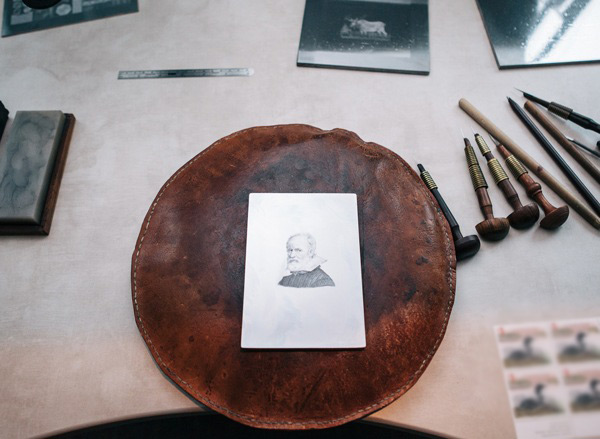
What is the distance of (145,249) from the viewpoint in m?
1.12

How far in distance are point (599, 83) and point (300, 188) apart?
116 centimetres

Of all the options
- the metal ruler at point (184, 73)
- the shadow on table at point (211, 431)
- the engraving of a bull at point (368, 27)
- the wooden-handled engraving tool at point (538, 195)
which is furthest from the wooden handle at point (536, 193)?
the metal ruler at point (184, 73)

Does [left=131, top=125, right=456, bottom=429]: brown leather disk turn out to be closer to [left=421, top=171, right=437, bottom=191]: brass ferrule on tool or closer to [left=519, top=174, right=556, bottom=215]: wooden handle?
[left=421, top=171, right=437, bottom=191]: brass ferrule on tool

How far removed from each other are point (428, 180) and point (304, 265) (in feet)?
1.52

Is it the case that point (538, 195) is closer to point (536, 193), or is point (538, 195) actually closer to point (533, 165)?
point (536, 193)

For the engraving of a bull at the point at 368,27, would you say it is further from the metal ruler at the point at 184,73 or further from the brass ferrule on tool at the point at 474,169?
the brass ferrule on tool at the point at 474,169

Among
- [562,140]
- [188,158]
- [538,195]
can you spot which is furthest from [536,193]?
[188,158]

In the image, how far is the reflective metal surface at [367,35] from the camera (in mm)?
1568

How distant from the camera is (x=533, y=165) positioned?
130 centimetres

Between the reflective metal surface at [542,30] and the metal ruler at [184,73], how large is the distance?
37.5 inches

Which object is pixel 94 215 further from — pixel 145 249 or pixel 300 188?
pixel 300 188

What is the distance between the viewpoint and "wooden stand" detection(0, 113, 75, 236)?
1271 mm

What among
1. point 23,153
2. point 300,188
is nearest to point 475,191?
point 300,188

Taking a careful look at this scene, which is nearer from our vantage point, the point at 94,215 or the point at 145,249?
the point at 145,249
